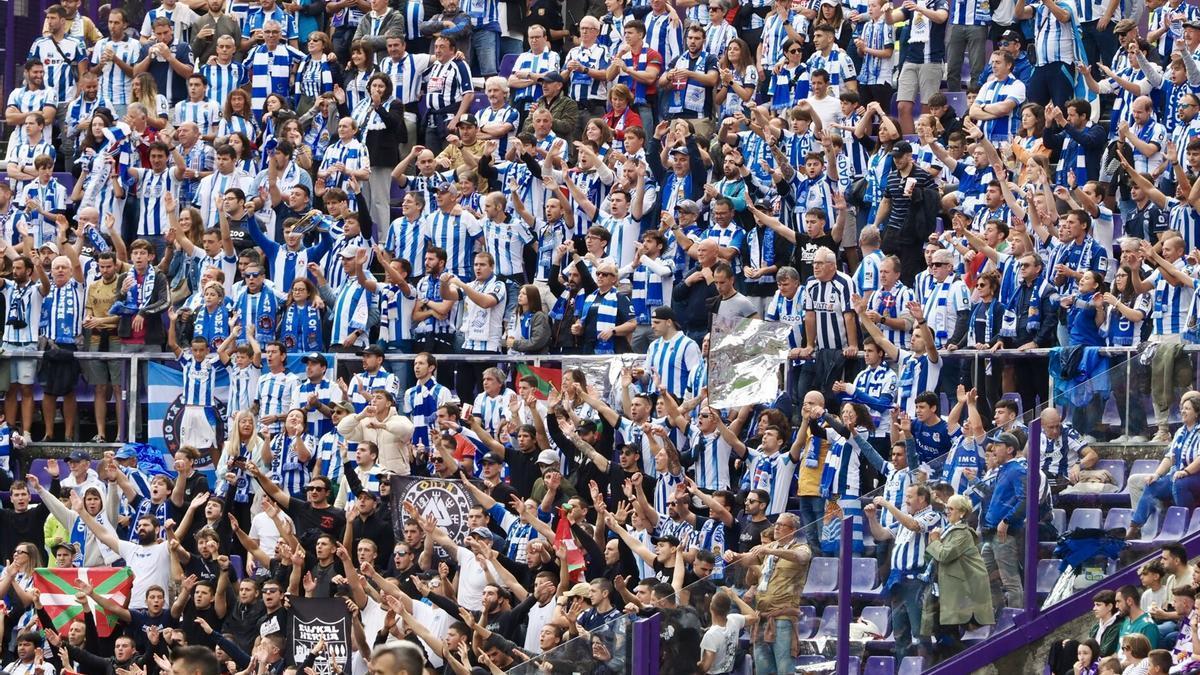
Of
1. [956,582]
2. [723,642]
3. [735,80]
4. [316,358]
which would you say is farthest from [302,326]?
[723,642]

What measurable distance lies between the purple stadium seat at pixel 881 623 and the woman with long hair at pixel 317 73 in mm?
12168

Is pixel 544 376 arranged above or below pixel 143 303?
below

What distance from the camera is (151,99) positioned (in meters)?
27.7

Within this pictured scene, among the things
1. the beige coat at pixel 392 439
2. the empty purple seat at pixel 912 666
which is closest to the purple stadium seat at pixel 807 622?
the empty purple seat at pixel 912 666

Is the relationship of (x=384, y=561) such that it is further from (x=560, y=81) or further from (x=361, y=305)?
(x=560, y=81)

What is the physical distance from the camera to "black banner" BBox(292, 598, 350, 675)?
1973 cm

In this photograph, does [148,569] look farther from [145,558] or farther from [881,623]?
[881,623]

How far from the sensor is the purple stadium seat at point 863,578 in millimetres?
17047

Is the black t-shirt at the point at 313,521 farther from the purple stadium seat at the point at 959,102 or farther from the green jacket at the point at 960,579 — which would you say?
the purple stadium seat at the point at 959,102

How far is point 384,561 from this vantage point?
2141cm

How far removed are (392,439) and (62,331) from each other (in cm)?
421

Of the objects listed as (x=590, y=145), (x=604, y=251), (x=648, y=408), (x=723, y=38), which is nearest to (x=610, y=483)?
(x=648, y=408)

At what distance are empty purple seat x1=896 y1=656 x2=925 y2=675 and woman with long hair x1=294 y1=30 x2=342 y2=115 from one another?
1220cm

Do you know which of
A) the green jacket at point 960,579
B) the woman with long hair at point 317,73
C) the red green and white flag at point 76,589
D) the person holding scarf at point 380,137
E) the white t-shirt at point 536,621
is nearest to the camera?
the green jacket at point 960,579
